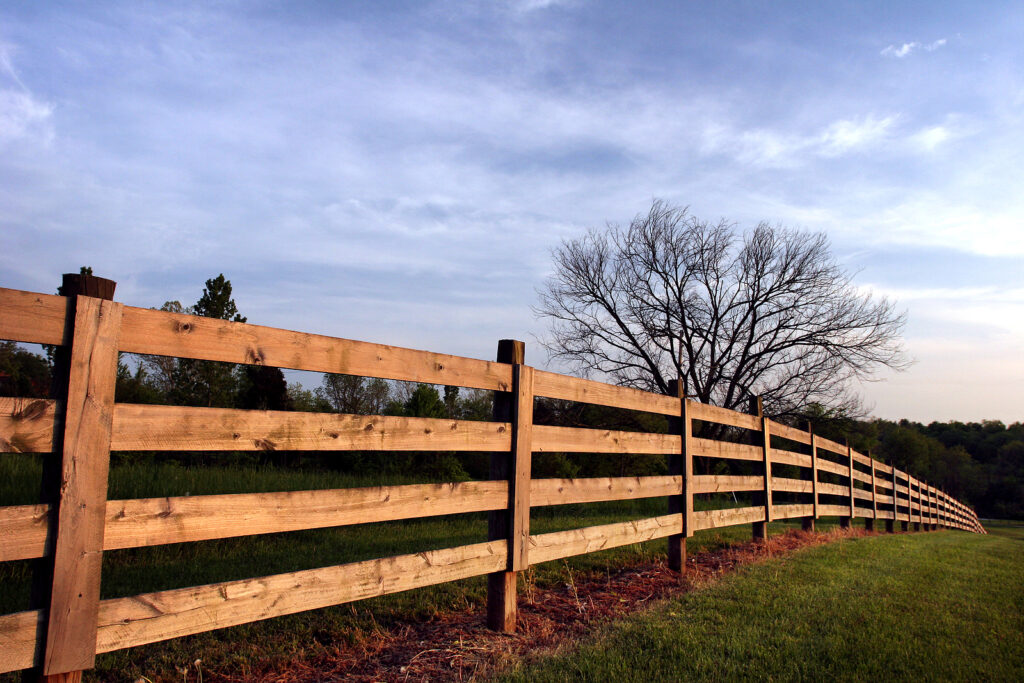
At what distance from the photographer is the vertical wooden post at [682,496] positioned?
5691 mm

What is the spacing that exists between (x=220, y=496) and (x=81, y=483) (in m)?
0.50

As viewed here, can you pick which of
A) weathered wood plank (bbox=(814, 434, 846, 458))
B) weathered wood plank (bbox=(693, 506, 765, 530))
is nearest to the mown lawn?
weathered wood plank (bbox=(693, 506, 765, 530))

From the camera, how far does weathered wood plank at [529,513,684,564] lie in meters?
3.99

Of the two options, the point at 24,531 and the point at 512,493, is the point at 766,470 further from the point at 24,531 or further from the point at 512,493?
the point at 24,531

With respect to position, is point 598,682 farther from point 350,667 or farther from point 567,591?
point 567,591

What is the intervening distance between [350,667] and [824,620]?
295 centimetres

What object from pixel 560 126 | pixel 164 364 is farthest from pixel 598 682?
pixel 164 364

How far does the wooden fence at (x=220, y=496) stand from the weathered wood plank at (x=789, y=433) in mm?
4458

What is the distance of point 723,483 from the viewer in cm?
662

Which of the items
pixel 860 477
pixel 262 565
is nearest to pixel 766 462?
pixel 860 477

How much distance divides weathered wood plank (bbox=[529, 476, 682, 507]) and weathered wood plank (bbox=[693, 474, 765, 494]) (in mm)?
512

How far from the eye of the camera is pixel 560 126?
11633mm

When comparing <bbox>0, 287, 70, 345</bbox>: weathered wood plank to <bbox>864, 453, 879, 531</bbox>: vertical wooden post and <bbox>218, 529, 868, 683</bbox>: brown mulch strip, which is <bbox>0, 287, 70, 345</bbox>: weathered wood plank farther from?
<bbox>864, 453, 879, 531</bbox>: vertical wooden post

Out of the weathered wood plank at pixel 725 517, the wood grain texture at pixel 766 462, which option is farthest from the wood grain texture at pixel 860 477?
the weathered wood plank at pixel 725 517
